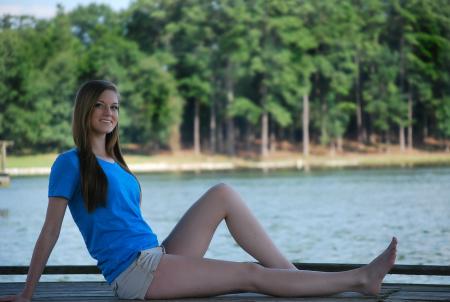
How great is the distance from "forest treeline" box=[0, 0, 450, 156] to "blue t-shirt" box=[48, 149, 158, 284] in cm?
3111

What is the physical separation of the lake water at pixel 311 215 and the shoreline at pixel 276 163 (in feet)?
15.8

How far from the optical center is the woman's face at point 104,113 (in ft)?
8.36

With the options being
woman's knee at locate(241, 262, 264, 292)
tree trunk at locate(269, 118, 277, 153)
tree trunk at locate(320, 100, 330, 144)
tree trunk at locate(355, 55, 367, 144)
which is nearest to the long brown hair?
woman's knee at locate(241, 262, 264, 292)

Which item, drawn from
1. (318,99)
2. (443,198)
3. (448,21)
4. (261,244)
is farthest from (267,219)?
(448,21)

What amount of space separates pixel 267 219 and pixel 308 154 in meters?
21.3

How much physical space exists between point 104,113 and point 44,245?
42 centimetres

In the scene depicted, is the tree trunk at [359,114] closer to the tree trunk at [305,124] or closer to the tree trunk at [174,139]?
the tree trunk at [305,124]

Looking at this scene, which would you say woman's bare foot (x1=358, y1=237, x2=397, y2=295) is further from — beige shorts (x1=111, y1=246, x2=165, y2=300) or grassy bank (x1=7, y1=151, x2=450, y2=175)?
grassy bank (x1=7, y1=151, x2=450, y2=175)

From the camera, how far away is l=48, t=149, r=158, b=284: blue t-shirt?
2.49 metres

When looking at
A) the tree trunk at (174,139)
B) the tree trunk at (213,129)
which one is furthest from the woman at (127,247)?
the tree trunk at (213,129)

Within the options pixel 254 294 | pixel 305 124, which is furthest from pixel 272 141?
pixel 254 294

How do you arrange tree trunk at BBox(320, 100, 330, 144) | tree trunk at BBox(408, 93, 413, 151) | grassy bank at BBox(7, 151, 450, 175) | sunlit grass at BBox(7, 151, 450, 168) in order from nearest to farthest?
grassy bank at BBox(7, 151, 450, 175) < sunlit grass at BBox(7, 151, 450, 168) < tree trunk at BBox(320, 100, 330, 144) < tree trunk at BBox(408, 93, 413, 151)

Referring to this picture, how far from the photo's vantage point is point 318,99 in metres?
38.1

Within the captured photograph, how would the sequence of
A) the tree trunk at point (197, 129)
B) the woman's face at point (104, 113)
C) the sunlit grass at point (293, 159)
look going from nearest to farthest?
1. the woman's face at point (104, 113)
2. the sunlit grass at point (293, 159)
3. the tree trunk at point (197, 129)
